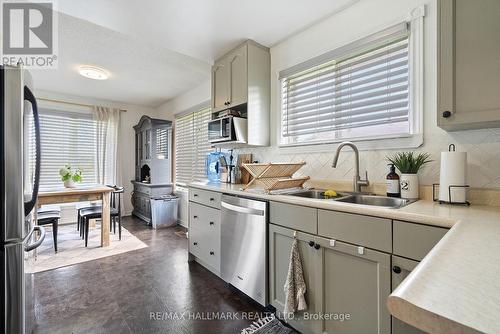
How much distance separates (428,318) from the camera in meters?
0.37

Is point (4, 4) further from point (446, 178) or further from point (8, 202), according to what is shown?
point (446, 178)

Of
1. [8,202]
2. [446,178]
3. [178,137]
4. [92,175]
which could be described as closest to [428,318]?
[446,178]

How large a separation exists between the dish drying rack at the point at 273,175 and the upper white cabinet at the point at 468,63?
1.04 metres

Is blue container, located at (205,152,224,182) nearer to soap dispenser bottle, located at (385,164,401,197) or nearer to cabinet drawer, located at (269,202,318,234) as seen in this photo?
cabinet drawer, located at (269,202,318,234)

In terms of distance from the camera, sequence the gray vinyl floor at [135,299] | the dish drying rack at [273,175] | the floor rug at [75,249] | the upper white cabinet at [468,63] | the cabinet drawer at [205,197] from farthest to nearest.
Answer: the floor rug at [75,249], the cabinet drawer at [205,197], the dish drying rack at [273,175], the gray vinyl floor at [135,299], the upper white cabinet at [468,63]

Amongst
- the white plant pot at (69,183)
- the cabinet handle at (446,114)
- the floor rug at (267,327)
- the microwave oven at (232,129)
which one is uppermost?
the microwave oven at (232,129)

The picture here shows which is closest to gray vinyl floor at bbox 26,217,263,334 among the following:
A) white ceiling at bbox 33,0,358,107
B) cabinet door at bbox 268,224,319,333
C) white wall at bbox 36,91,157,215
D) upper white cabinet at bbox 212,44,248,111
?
cabinet door at bbox 268,224,319,333

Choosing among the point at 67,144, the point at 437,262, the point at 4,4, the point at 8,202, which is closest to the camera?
the point at 437,262

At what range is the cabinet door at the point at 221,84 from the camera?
2768mm

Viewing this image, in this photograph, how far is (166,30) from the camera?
2293mm

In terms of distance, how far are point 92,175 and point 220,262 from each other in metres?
4.05

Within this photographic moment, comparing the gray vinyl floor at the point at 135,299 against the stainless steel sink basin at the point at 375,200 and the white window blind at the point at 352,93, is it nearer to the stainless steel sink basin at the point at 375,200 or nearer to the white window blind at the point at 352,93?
the stainless steel sink basin at the point at 375,200

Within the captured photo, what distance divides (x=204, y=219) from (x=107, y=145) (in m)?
3.65

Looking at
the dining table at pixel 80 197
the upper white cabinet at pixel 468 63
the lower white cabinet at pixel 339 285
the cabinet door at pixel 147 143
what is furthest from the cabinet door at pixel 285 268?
the cabinet door at pixel 147 143
